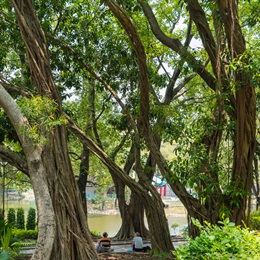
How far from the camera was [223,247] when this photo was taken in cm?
285

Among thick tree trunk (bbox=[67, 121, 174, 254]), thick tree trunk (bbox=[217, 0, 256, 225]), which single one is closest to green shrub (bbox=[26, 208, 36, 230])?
thick tree trunk (bbox=[67, 121, 174, 254])

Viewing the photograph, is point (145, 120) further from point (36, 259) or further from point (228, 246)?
point (228, 246)

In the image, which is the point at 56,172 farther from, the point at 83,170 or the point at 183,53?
the point at 83,170

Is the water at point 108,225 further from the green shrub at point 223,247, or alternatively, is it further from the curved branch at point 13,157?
the green shrub at point 223,247

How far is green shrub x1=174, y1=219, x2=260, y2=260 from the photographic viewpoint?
280 cm

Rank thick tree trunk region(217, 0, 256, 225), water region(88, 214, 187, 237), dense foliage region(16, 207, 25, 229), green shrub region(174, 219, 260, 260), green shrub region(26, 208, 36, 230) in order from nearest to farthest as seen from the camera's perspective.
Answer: green shrub region(174, 219, 260, 260)
thick tree trunk region(217, 0, 256, 225)
green shrub region(26, 208, 36, 230)
dense foliage region(16, 207, 25, 229)
water region(88, 214, 187, 237)

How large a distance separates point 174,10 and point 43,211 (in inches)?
326

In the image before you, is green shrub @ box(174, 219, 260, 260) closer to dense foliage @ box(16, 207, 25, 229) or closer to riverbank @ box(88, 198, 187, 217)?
dense foliage @ box(16, 207, 25, 229)

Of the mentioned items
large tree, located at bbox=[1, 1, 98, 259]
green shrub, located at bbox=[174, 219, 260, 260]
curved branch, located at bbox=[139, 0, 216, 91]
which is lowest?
green shrub, located at bbox=[174, 219, 260, 260]

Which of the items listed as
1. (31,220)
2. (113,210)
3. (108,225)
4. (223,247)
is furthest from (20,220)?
(113,210)

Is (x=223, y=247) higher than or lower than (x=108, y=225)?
higher

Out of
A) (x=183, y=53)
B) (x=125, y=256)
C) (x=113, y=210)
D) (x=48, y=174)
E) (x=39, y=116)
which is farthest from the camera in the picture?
(x=113, y=210)

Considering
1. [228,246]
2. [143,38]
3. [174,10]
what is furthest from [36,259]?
[174,10]

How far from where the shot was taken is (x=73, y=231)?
5633 mm
